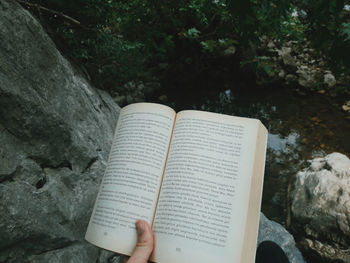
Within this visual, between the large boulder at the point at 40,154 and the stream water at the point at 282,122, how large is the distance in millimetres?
2242

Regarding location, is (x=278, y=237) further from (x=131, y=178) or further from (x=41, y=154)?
(x=41, y=154)

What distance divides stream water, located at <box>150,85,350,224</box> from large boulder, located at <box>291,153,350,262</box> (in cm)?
35

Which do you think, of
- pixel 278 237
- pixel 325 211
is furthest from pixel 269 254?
pixel 325 211

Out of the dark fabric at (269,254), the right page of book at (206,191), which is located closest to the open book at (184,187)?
the right page of book at (206,191)

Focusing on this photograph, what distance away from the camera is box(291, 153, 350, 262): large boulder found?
2.40 m

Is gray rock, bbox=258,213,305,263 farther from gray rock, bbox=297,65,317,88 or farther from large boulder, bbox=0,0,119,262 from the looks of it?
gray rock, bbox=297,65,317,88

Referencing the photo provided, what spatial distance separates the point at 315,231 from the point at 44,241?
2.47m

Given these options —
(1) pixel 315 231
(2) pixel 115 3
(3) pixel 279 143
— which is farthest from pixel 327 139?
(2) pixel 115 3

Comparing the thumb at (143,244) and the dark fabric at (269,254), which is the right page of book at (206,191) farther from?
the dark fabric at (269,254)

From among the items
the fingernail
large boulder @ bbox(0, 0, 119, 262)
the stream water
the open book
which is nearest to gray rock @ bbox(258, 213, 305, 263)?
the stream water

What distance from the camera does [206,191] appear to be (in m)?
1.20

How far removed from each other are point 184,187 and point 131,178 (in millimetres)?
267

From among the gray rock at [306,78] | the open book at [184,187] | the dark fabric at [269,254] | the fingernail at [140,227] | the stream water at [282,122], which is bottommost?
the dark fabric at [269,254]

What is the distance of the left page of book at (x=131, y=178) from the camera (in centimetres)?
119
